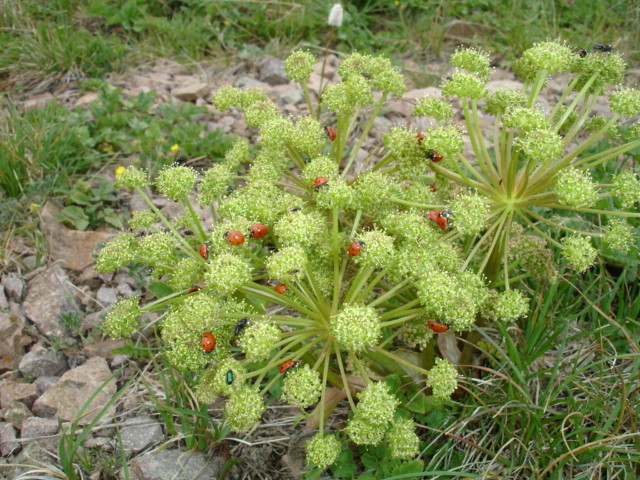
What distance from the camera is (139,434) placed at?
3811mm

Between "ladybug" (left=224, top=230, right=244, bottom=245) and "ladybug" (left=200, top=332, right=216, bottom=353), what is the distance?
0.50 m

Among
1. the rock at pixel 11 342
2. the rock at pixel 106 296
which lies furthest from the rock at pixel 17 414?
A: the rock at pixel 106 296

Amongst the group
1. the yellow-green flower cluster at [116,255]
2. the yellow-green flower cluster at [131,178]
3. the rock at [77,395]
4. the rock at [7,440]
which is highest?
the yellow-green flower cluster at [131,178]

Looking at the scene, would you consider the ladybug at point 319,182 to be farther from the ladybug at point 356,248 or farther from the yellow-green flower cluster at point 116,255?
the yellow-green flower cluster at point 116,255

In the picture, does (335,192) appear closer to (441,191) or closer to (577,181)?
(441,191)

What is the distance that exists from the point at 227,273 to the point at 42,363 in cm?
240

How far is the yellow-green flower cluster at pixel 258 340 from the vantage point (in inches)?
107

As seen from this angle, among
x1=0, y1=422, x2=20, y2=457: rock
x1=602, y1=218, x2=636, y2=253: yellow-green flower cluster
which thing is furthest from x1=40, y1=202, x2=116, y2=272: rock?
x1=602, y1=218, x2=636, y2=253: yellow-green flower cluster

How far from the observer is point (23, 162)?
5.31 metres

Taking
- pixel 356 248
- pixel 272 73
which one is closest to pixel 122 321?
pixel 356 248

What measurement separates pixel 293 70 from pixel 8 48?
5.20m

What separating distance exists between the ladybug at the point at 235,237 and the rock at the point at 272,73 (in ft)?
16.2

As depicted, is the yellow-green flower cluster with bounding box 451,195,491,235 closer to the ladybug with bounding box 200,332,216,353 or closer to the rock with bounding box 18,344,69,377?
the ladybug with bounding box 200,332,216,353

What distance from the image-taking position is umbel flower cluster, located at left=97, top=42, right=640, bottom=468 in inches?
111
